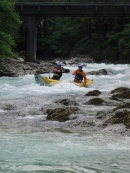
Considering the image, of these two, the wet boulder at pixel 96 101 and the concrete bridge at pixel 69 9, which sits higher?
the concrete bridge at pixel 69 9

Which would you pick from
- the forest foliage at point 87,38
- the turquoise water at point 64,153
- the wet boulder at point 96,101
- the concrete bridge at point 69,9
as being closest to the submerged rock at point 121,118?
the turquoise water at point 64,153

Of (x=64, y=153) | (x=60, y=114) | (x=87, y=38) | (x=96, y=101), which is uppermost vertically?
(x=87, y=38)

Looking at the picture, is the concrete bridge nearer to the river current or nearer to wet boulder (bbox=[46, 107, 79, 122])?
wet boulder (bbox=[46, 107, 79, 122])

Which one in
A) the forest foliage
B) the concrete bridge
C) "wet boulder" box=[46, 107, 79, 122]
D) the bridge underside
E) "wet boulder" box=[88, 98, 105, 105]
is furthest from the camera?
the forest foliage

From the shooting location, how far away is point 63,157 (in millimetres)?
7047

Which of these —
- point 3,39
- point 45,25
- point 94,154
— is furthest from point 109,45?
point 94,154

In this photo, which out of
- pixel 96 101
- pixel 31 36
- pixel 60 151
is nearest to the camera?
pixel 60 151

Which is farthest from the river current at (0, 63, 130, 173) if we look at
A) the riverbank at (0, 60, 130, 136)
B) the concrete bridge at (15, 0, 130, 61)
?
the concrete bridge at (15, 0, 130, 61)

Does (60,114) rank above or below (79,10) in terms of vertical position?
below

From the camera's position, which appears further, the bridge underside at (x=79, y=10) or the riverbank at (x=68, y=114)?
the bridge underside at (x=79, y=10)

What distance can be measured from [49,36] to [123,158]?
5591cm

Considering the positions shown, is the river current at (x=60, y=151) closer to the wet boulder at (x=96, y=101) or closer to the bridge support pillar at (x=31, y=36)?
the wet boulder at (x=96, y=101)

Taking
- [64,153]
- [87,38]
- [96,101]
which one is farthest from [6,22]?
[87,38]

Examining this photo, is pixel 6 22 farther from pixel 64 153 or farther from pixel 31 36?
pixel 64 153
